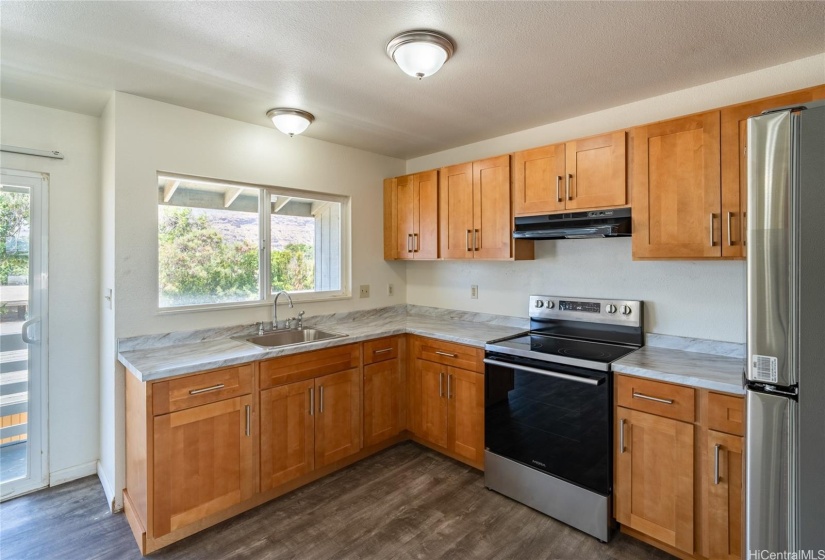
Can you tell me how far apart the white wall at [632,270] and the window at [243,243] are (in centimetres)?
113

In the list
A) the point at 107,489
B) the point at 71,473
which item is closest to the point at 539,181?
the point at 107,489

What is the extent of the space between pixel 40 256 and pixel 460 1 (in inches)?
113

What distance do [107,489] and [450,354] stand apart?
2.34m

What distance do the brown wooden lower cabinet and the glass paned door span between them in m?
3.50

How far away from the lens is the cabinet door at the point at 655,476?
189 cm

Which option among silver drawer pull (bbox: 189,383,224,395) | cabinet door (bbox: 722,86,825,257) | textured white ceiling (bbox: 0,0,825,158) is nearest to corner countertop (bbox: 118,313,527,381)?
silver drawer pull (bbox: 189,383,224,395)

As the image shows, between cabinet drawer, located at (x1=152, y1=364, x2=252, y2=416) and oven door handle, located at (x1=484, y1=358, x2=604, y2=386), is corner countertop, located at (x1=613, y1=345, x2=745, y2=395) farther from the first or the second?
cabinet drawer, located at (x1=152, y1=364, x2=252, y2=416)

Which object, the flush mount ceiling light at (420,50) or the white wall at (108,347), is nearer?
the flush mount ceiling light at (420,50)

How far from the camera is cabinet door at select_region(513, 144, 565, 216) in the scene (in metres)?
2.55

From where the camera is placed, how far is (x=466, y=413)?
2785 millimetres

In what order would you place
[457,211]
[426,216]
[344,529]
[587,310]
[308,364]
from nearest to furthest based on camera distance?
[344,529] → [308,364] → [587,310] → [457,211] → [426,216]

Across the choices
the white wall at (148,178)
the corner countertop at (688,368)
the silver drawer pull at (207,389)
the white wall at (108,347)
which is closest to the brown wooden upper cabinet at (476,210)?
the corner countertop at (688,368)

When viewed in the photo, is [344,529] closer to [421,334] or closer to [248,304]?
[421,334]

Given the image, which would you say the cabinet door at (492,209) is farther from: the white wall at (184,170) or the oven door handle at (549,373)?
the white wall at (184,170)
